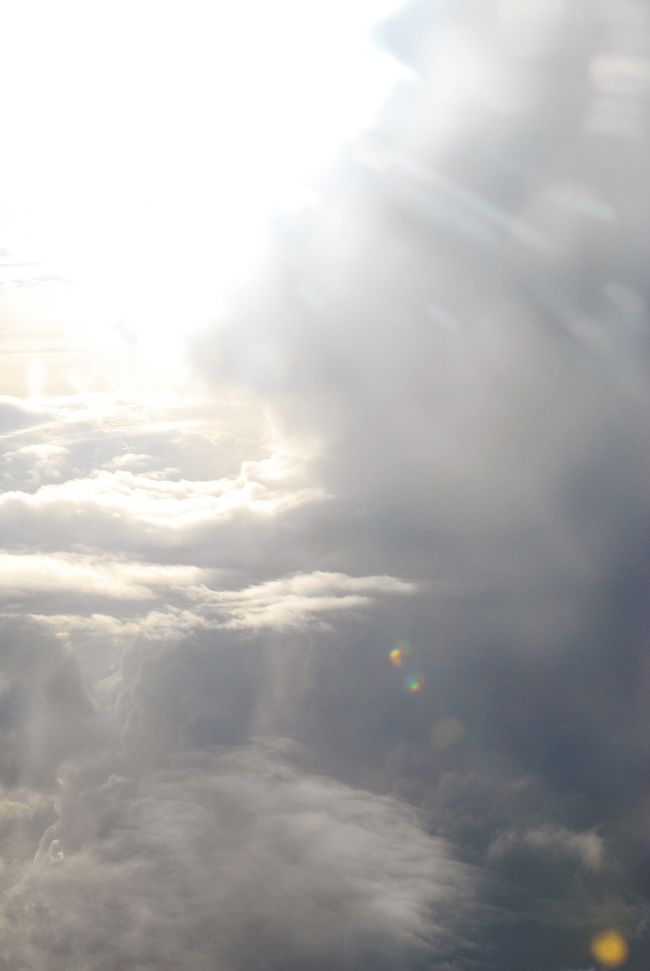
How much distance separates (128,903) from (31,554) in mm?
79146

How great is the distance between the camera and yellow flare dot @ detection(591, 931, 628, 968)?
273 feet

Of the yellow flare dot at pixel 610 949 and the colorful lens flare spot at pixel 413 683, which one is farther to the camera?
the colorful lens flare spot at pixel 413 683

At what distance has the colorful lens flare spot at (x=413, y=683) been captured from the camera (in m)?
139

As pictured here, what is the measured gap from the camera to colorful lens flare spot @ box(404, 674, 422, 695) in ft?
456

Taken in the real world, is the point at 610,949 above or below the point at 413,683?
below

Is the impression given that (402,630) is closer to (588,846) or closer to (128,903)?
(588,846)

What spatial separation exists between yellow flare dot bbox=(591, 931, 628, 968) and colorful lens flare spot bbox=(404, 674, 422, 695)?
5110 centimetres

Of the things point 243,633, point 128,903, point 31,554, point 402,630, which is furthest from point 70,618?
point 128,903

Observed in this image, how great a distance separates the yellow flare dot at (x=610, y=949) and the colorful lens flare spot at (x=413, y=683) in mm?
51101

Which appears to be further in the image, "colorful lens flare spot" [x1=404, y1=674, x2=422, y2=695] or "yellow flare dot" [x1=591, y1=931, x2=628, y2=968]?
"colorful lens flare spot" [x1=404, y1=674, x2=422, y2=695]

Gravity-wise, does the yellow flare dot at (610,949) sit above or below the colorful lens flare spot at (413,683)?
below

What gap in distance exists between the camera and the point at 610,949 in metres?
86.2

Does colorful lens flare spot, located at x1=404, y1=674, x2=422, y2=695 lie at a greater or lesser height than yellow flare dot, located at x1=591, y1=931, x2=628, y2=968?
greater

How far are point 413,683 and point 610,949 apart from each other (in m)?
59.7
